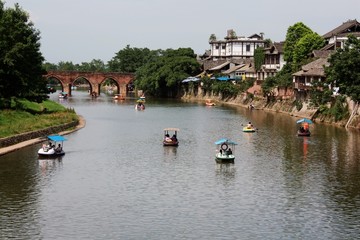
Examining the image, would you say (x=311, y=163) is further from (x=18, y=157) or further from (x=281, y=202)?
(x=18, y=157)

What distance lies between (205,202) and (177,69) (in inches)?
5255

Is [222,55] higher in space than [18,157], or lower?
higher

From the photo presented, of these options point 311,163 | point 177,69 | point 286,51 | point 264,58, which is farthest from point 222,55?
point 311,163

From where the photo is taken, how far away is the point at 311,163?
58594 mm

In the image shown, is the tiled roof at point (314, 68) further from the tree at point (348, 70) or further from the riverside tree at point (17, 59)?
the riverside tree at point (17, 59)

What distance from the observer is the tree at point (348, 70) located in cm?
8175

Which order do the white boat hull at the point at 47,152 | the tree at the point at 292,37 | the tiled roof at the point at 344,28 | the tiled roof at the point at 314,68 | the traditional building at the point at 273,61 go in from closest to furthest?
the white boat hull at the point at 47,152
the tiled roof at the point at 314,68
the tiled roof at the point at 344,28
the tree at the point at 292,37
the traditional building at the point at 273,61

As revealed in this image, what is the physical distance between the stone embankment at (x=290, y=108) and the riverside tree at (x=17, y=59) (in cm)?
4143

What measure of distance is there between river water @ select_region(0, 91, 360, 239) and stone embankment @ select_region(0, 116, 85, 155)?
1.54 m

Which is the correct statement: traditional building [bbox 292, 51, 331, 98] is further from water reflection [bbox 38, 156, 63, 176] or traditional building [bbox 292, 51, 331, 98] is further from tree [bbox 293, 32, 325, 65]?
water reflection [bbox 38, 156, 63, 176]

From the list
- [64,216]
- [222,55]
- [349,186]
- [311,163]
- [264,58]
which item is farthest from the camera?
[222,55]

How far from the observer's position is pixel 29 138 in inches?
2744

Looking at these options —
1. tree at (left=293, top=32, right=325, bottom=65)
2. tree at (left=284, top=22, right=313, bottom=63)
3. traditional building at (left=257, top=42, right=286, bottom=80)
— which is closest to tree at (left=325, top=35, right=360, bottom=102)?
tree at (left=293, top=32, right=325, bottom=65)

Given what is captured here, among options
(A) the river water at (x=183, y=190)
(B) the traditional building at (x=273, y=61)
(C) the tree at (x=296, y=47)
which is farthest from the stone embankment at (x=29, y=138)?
(B) the traditional building at (x=273, y=61)
